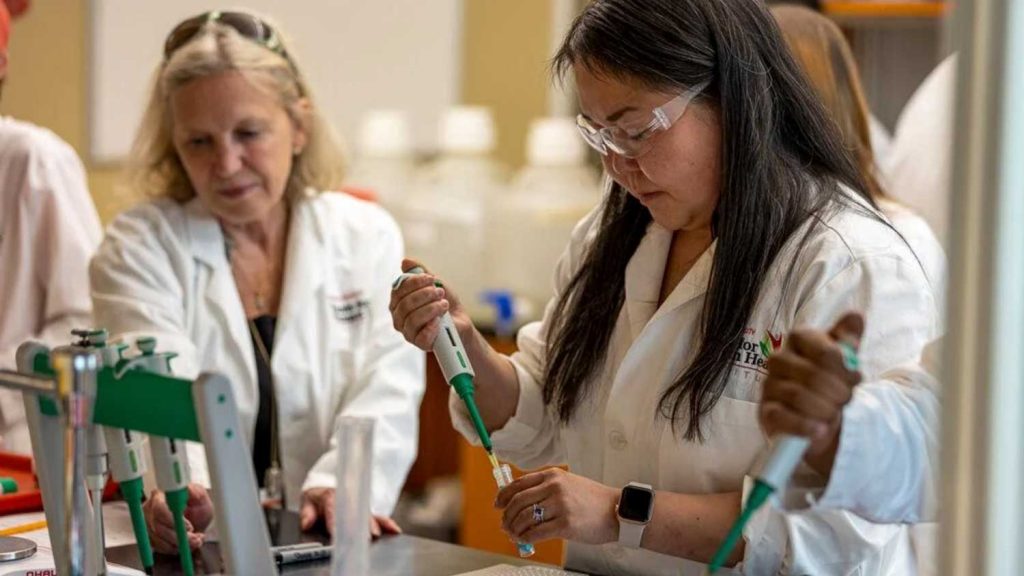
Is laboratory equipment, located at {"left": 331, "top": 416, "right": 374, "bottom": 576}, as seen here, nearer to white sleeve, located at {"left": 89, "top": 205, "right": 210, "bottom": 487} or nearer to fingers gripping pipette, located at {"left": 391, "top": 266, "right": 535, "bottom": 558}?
fingers gripping pipette, located at {"left": 391, "top": 266, "right": 535, "bottom": 558}

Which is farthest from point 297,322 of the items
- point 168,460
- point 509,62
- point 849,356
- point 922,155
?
point 509,62

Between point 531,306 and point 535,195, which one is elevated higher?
point 535,195

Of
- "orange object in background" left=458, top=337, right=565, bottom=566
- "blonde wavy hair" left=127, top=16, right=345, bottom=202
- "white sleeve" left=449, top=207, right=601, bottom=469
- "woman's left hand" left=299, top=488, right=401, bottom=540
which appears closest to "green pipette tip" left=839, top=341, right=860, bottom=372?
"white sleeve" left=449, top=207, right=601, bottom=469

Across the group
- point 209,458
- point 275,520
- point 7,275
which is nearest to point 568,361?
point 275,520

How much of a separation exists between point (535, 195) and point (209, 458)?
319 centimetres

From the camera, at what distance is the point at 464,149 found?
4.55 metres

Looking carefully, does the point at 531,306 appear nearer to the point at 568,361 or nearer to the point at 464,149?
the point at 464,149

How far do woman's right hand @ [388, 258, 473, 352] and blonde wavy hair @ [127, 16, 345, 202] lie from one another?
0.80m

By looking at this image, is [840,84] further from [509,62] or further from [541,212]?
[509,62]

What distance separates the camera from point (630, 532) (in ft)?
5.66

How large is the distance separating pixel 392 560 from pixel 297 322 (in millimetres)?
719

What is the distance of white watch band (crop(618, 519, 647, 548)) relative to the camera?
172 centimetres

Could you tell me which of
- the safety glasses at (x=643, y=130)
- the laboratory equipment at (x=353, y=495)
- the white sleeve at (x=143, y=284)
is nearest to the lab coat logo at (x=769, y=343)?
the safety glasses at (x=643, y=130)

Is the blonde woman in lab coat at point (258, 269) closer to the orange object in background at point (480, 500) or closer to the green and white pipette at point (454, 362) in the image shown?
the green and white pipette at point (454, 362)
